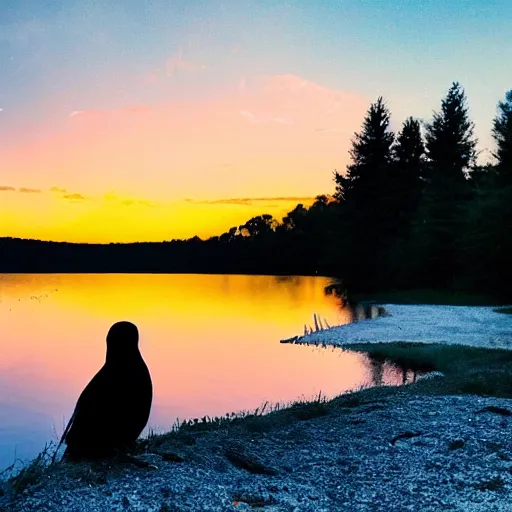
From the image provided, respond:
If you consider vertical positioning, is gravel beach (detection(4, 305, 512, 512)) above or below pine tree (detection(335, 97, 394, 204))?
below

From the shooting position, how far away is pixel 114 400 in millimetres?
7094

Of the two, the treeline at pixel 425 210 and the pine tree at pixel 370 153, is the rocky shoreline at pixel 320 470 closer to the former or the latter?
the treeline at pixel 425 210

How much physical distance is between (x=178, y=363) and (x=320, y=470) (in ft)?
65.1

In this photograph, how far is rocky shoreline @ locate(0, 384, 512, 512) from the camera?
21.6 ft

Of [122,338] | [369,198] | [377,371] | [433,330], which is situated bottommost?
[377,371]

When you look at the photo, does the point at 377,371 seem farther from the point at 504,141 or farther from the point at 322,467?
the point at 504,141

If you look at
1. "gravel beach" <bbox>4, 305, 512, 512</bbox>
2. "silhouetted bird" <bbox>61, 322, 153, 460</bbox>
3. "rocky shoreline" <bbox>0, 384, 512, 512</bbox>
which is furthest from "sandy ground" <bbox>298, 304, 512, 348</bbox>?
"silhouetted bird" <bbox>61, 322, 153, 460</bbox>

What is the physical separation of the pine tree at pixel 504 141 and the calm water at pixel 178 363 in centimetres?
1436

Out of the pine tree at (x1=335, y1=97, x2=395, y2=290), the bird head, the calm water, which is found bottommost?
the calm water

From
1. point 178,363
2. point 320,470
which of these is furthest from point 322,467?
point 178,363

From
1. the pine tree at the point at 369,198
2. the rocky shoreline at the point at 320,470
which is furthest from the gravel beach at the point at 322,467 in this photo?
the pine tree at the point at 369,198

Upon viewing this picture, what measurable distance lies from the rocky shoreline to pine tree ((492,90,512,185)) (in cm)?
3616

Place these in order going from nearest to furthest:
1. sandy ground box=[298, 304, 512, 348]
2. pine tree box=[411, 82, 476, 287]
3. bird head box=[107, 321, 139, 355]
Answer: bird head box=[107, 321, 139, 355] < sandy ground box=[298, 304, 512, 348] < pine tree box=[411, 82, 476, 287]

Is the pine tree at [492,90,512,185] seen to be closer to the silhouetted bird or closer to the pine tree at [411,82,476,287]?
the pine tree at [411,82,476,287]
